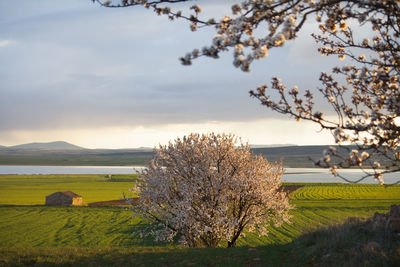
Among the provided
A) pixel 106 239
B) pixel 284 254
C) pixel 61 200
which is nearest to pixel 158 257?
pixel 284 254

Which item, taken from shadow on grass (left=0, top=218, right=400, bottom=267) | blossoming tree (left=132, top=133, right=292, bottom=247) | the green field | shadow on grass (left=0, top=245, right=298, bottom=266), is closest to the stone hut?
the green field

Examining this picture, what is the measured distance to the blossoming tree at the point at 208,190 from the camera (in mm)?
20906

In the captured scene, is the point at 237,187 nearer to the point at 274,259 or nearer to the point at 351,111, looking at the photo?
the point at 274,259

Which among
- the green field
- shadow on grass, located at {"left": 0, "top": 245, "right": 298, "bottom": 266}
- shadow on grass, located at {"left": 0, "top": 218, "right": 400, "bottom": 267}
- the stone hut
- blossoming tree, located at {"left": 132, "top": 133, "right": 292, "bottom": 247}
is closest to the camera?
shadow on grass, located at {"left": 0, "top": 218, "right": 400, "bottom": 267}

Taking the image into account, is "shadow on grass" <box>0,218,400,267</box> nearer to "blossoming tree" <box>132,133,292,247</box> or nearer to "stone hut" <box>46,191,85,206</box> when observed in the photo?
"blossoming tree" <box>132,133,292,247</box>

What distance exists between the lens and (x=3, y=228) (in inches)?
1752

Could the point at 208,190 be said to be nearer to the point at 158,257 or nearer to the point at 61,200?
the point at 158,257

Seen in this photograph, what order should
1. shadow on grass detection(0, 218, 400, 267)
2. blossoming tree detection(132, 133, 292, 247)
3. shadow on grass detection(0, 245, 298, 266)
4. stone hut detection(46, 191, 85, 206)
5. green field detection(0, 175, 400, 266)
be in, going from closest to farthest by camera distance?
1. shadow on grass detection(0, 218, 400, 267)
2. shadow on grass detection(0, 245, 298, 266)
3. green field detection(0, 175, 400, 266)
4. blossoming tree detection(132, 133, 292, 247)
5. stone hut detection(46, 191, 85, 206)

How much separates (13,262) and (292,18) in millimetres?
15205

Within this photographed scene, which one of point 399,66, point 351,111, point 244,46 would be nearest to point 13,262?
point 244,46

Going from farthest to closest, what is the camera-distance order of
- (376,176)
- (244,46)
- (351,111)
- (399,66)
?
(351,111), (399,66), (376,176), (244,46)

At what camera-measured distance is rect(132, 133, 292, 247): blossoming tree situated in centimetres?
2091

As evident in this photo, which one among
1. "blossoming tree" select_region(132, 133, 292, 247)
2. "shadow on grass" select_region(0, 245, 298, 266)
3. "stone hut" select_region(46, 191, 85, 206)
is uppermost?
"blossoming tree" select_region(132, 133, 292, 247)

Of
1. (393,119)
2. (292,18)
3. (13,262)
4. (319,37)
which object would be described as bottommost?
(13,262)
